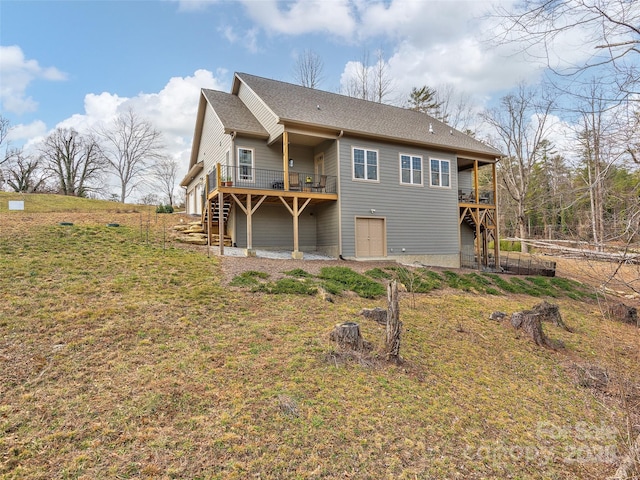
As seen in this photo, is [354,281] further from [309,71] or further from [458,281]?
[309,71]

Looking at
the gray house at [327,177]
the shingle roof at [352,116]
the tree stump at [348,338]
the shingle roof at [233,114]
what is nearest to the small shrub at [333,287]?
the tree stump at [348,338]

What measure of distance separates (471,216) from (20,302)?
1837 cm

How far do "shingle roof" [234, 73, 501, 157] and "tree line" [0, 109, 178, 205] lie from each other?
95.7ft

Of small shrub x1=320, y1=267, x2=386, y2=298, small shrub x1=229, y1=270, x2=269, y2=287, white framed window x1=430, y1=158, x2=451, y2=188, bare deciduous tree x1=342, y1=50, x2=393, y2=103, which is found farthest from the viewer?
bare deciduous tree x1=342, y1=50, x2=393, y2=103

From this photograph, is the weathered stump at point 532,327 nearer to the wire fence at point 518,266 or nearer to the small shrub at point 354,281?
the small shrub at point 354,281

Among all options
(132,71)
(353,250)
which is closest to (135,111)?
(132,71)

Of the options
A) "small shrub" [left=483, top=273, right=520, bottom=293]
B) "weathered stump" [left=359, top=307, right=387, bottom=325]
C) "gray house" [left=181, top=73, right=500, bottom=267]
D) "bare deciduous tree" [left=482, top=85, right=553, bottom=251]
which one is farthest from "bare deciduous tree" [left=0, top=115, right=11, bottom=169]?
"bare deciduous tree" [left=482, top=85, right=553, bottom=251]

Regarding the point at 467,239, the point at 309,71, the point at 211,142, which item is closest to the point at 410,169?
the point at 467,239

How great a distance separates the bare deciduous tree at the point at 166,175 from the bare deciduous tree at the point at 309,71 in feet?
72.3

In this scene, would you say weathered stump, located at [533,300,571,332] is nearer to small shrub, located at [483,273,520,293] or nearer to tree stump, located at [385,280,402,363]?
small shrub, located at [483,273,520,293]

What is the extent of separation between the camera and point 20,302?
5.79 metres

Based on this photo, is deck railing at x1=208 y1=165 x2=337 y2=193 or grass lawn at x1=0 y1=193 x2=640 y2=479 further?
deck railing at x1=208 y1=165 x2=337 y2=193

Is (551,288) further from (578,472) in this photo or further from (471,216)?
(578,472)

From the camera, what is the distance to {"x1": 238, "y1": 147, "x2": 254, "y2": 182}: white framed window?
13727 millimetres
